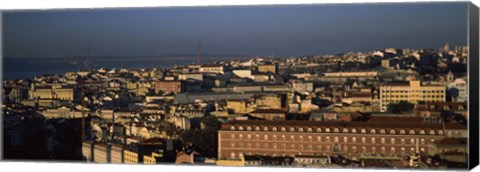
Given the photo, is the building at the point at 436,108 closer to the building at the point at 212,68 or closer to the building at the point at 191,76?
the building at the point at 212,68

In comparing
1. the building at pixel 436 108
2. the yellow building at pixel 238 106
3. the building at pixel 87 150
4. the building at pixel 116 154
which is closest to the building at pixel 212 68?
the yellow building at pixel 238 106

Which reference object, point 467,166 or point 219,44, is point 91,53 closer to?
point 219,44

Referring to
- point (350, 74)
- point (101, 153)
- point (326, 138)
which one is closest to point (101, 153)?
point (101, 153)

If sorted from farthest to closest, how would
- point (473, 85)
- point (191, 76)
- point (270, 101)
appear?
1. point (191, 76)
2. point (270, 101)
3. point (473, 85)

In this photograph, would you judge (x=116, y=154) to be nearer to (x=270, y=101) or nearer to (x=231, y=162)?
(x=231, y=162)

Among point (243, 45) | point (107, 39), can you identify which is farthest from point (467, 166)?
point (107, 39)

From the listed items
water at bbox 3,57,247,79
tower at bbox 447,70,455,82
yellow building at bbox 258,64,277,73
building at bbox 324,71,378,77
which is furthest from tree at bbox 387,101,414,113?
water at bbox 3,57,247,79
